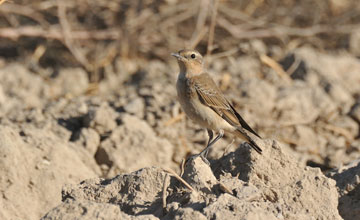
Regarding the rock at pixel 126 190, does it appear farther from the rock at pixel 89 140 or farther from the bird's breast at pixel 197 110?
the rock at pixel 89 140

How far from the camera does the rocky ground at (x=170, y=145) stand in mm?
4109

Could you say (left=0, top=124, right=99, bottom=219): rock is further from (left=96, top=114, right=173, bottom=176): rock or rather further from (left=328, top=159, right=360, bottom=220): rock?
(left=328, top=159, right=360, bottom=220): rock

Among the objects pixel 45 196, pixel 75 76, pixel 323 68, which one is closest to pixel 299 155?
pixel 323 68

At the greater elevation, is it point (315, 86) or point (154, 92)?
point (154, 92)

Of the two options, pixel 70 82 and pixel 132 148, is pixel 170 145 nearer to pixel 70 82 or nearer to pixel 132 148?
pixel 132 148

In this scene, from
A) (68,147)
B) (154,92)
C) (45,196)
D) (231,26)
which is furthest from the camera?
(231,26)

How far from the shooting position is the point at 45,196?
506cm

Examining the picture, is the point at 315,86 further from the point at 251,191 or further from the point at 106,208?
the point at 106,208

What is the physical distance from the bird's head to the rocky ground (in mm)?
899

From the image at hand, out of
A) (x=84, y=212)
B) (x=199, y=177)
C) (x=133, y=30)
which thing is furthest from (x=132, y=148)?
(x=133, y=30)

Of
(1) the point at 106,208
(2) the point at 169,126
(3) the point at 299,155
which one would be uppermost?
(1) the point at 106,208

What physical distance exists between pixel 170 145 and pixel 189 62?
131 cm

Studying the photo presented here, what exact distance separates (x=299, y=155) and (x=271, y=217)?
388 cm

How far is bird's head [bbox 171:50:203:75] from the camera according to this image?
6.19 meters
